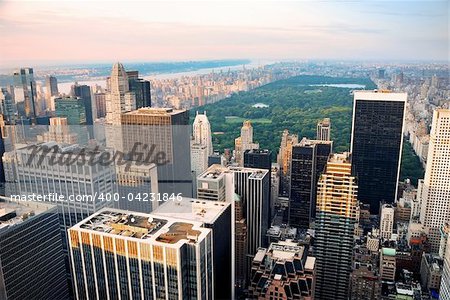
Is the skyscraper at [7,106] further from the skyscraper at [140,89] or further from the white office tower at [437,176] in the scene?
the white office tower at [437,176]

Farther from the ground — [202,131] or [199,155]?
[202,131]

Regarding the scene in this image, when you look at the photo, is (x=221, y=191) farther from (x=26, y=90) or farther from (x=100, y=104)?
(x=26, y=90)

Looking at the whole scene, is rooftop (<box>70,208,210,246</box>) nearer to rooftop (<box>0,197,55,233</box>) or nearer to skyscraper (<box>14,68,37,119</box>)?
rooftop (<box>0,197,55,233</box>)

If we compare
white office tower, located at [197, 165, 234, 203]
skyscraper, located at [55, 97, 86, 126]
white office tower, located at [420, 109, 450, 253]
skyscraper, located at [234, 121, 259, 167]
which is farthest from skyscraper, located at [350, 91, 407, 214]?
skyscraper, located at [55, 97, 86, 126]

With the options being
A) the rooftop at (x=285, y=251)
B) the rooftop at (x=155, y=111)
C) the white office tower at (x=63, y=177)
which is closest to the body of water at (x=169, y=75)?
the rooftop at (x=155, y=111)

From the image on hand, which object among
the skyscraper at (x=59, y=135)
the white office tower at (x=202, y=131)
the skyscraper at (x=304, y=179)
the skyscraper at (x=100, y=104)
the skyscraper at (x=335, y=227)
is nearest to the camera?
the skyscraper at (x=59, y=135)

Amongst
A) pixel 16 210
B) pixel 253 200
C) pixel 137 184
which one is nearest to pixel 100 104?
pixel 137 184

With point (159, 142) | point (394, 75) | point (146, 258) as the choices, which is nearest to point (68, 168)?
point (159, 142)
